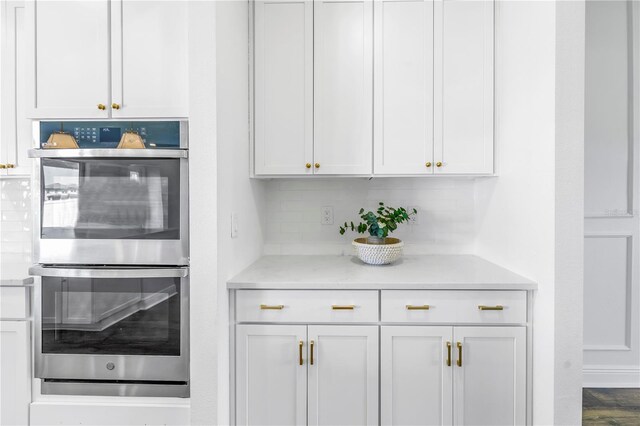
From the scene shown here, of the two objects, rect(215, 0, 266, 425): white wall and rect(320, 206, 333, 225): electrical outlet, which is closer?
rect(215, 0, 266, 425): white wall

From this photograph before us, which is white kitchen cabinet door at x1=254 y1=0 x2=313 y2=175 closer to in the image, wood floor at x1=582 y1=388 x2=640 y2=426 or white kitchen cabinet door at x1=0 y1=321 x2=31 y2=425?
white kitchen cabinet door at x1=0 y1=321 x2=31 y2=425

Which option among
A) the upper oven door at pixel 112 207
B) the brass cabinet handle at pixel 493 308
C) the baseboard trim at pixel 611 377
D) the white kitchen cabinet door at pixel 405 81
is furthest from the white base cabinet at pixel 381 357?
the baseboard trim at pixel 611 377

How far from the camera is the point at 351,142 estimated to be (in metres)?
Result: 2.03

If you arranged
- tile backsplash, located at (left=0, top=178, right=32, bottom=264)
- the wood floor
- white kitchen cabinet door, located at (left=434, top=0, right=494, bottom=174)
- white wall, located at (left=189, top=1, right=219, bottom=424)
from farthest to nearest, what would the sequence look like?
tile backsplash, located at (left=0, top=178, right=32, bottom=264)
the wood floor
white kitchen cabinet door, located at (left=434, top=0, right=494, bottom=174)
white wall, located at (left=189, top=1, right=219, bottom=424)

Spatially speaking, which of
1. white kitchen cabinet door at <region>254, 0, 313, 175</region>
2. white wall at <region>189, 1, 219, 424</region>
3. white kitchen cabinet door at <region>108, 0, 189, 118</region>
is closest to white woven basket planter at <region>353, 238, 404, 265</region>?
white kitchen cabinet door at <region>254, 0, 313, 175</region>

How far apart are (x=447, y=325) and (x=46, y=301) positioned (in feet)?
5.81

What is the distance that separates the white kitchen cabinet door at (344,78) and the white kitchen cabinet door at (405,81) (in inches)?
2.1

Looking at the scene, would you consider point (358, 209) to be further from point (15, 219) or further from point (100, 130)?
point (15, 219)

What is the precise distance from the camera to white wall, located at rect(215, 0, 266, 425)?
1.54 metres

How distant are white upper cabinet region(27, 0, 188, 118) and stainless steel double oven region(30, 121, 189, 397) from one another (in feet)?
0.35

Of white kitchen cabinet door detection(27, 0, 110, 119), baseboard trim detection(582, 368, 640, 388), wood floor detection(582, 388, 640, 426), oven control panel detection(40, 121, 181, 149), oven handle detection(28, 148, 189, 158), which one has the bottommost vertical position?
wood floor detection(582, 388, 640, 426)

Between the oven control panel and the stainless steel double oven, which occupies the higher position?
the oven control panel

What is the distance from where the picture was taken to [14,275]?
1819mm

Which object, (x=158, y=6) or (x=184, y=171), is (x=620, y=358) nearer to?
(x=184, y=171)
